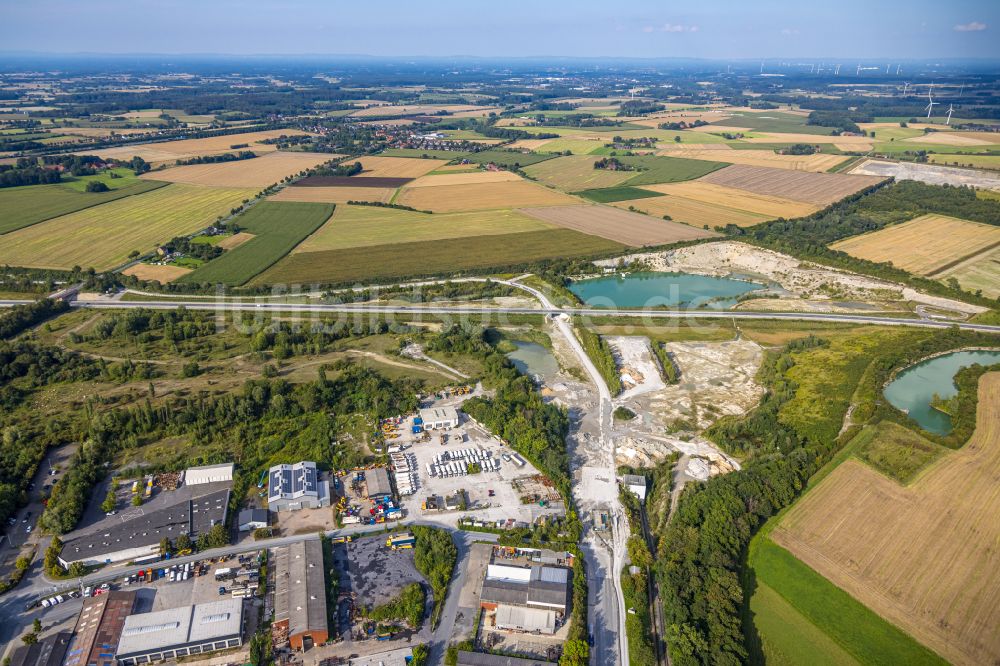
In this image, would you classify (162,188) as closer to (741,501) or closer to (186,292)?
(186,292)

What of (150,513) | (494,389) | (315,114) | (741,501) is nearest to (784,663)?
(741,501)

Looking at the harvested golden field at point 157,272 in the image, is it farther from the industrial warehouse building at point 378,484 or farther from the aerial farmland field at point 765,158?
the aerial farmland field at point 765,158

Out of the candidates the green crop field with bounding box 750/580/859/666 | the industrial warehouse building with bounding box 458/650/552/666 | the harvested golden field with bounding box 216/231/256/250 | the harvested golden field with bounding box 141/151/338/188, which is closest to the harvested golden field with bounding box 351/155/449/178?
the harvested golden field with bounding box 141/151/338/188

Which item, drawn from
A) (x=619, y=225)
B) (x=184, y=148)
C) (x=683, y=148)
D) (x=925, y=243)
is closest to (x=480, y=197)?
(x=619, y=225)

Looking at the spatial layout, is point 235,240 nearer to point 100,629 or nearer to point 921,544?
point 100,629

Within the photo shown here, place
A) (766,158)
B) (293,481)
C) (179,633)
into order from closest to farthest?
1. (179,633)
2. (293,481)
3. (766,158)

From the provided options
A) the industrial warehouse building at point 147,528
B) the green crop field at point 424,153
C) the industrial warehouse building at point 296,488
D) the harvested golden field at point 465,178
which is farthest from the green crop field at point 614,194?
the industrial warehouse building at point 147,528
